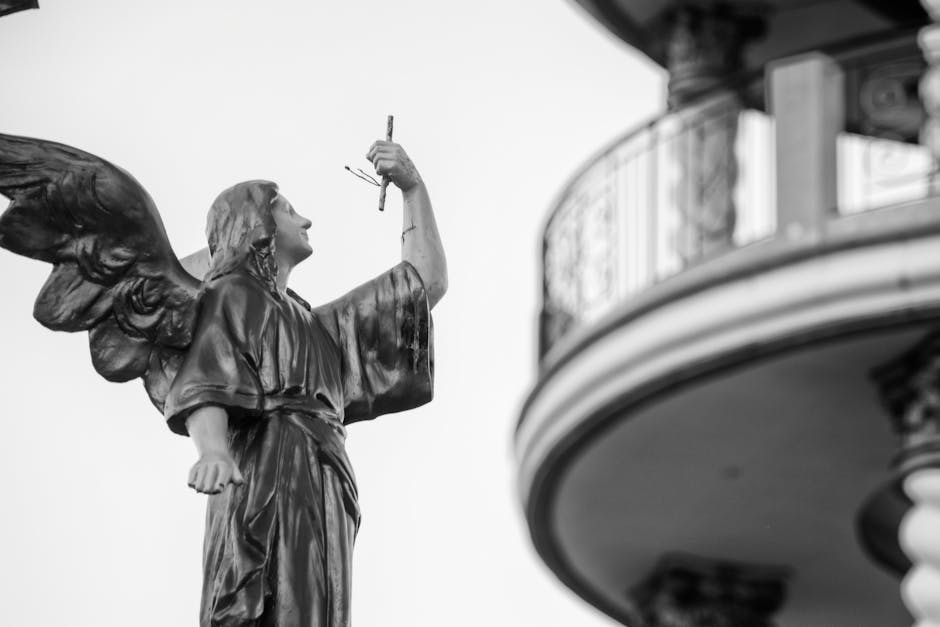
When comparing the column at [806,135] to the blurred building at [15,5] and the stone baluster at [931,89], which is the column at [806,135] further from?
the blurred building at [15,5]

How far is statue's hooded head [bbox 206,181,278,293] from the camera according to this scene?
22.2 metres

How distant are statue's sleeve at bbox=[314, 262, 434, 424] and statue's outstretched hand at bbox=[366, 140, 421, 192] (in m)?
0.48

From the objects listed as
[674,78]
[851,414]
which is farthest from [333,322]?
[674,78]

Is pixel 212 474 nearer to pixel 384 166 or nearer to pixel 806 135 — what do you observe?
pixel 384 166

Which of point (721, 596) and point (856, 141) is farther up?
point (856, 141)

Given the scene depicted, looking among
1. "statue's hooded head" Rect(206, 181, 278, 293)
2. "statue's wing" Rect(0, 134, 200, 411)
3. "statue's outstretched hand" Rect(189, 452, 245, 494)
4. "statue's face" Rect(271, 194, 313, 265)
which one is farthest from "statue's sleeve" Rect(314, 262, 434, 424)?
"statue's outstretched hand" Rect(189, 452, 245, 494)

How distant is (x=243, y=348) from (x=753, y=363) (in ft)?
11.1

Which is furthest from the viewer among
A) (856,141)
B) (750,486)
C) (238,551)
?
(750,486)

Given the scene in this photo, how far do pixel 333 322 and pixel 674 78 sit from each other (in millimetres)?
5690

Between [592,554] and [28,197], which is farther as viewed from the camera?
[592,554]

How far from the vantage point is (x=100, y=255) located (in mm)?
21781

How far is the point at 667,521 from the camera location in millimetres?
26516

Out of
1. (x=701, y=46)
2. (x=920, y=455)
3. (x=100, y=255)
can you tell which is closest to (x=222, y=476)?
(x=100, y=255)

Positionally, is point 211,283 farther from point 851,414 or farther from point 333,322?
point 851,414
